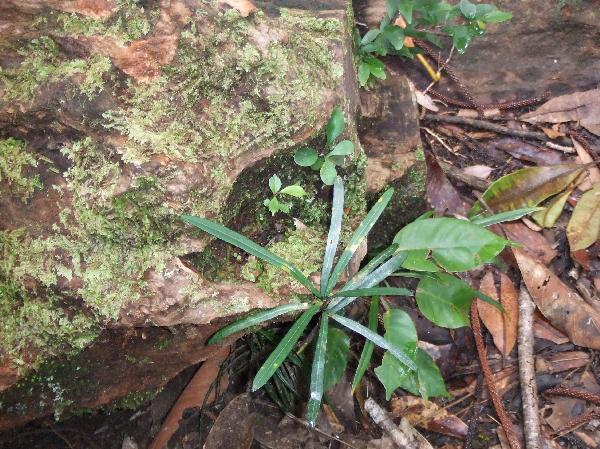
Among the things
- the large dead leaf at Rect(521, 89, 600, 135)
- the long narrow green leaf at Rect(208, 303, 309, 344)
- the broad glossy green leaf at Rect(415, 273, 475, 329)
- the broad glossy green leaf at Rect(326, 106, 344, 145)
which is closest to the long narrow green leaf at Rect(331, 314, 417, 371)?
the long narrow green leaf at Rect(208, 303, 309, 344)

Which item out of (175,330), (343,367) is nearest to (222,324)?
(175,330)

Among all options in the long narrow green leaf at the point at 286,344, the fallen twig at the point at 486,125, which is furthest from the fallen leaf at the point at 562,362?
the long narrow green leaf at the point at 286,344

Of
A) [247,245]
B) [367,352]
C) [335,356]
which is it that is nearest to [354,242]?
[247,245]

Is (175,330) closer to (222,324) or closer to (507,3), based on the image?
(222,324)

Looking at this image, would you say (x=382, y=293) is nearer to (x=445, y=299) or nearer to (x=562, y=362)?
(x=445, y=299)

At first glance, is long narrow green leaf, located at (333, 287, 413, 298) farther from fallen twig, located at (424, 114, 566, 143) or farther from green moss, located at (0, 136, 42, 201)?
fallen twig, located at (424, 114, 566, 143)

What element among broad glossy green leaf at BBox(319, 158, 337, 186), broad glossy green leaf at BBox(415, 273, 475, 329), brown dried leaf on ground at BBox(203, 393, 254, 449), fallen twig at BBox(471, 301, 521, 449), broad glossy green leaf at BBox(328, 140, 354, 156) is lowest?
brown dried leaf on ground at BBox(203, 393, 254, 449)
